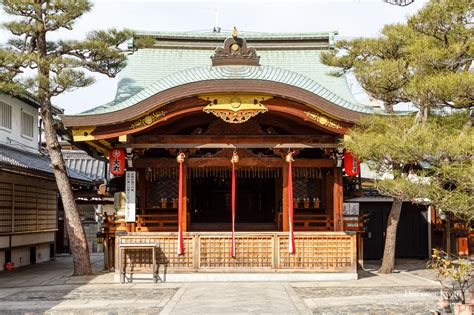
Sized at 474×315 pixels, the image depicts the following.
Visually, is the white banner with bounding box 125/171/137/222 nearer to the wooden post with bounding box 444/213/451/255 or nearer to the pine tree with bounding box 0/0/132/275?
the pine tree with bounding box 0/0/132/275

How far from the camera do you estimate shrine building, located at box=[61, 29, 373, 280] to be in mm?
16453

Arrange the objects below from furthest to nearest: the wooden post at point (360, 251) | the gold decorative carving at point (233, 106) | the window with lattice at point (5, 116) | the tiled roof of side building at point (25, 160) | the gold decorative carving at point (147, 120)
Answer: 1. the window with lattice at point (5, 116)
2. the wooden post at point (360, 251)
3. the tiled roof of side building at point (25, 160)
4. the gold decorative carving at point (147, 120)
5. the gold decorative carving at point (233, 106)

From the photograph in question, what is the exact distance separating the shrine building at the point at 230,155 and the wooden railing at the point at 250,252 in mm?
26

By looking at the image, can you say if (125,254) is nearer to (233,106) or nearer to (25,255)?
(233,106)

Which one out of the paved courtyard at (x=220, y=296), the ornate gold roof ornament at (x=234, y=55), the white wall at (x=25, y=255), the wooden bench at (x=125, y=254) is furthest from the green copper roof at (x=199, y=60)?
the white wall at (x=25, y=255)

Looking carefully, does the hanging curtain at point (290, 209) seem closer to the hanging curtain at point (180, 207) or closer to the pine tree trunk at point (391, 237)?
the hanging curtain at point (180, 207)

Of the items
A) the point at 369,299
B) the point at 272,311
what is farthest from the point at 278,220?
the point at 272,311

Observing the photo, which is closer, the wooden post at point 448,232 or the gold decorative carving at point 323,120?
the gold decorative carving at point 323,120

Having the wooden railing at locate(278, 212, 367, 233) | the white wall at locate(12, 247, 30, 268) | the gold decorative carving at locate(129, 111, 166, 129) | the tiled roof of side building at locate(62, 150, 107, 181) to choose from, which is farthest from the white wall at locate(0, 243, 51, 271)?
the wooden railing at locate(278, 212, 367, 233)

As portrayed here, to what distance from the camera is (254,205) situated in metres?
21.5

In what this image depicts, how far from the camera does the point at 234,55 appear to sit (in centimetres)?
1759

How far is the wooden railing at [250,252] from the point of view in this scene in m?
16.8

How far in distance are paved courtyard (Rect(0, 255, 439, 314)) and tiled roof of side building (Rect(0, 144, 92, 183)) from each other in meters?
3.37

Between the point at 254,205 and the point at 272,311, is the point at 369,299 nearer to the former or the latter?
the point at 272,311
